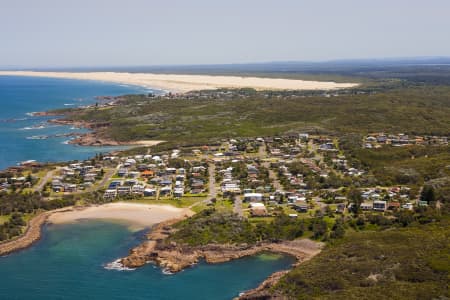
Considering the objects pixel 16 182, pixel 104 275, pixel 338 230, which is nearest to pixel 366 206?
pixel 338 230

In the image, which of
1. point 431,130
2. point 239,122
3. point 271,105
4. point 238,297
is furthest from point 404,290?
point 271,105

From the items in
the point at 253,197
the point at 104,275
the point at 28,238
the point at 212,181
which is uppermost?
the point at 253,197

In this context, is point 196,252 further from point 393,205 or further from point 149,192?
point 393,205

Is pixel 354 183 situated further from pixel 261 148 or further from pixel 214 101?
pixel 214 101

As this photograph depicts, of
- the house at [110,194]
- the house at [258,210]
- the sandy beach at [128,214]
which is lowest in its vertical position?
the sandy beach at [128,214]

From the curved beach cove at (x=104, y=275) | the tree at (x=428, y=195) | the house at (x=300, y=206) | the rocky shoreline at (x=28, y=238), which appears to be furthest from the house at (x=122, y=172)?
the tree at (x=428, y=195)

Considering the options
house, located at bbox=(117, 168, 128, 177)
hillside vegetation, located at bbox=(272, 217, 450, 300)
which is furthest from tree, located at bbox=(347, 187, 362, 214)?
house, located at bbox=(117, 168, 128, 177)

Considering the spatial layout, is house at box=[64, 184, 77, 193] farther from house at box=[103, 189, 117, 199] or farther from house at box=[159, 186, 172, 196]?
house at box=[159, 186, 172, 196]

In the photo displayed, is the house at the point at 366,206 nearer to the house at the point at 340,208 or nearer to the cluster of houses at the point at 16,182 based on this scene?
the house at the point at 340,208
